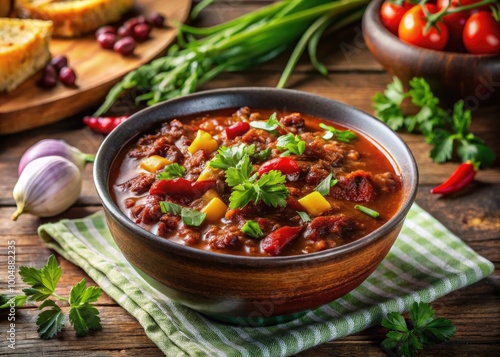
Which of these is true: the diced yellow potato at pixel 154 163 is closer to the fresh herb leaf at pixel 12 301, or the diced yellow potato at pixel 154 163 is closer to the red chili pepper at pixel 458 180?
the fresh herb leaf at pixel 12 301

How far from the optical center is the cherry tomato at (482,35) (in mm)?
4625

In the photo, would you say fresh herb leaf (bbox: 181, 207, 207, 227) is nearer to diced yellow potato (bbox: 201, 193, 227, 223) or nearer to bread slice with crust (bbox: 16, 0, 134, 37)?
diced yellow potato (bbox: 201, 193, 227, 223)

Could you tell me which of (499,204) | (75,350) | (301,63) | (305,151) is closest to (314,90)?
(301,63)

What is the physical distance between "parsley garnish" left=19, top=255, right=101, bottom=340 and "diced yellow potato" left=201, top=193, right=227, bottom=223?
648mm

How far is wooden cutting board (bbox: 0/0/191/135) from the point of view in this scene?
484cm

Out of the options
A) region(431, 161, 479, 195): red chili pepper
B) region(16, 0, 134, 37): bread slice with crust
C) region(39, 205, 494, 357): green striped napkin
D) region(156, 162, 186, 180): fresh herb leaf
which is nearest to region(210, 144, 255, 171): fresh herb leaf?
region(156, 162, 186, 180): fresh herb leaf

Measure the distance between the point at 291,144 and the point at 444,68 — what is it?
170 cm

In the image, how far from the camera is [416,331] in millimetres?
3090

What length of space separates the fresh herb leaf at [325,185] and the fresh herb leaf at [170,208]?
1.99ft

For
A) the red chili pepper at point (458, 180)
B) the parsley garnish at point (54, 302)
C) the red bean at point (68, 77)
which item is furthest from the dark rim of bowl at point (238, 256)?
the red bean at point (68, 77)

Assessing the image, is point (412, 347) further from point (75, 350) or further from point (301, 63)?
point (301, 63)

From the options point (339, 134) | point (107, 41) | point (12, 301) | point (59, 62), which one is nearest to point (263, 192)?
point (339, 134)

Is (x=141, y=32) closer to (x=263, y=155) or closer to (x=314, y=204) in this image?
(x=263, y=155)

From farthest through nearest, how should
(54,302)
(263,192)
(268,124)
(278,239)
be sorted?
(268,124), (54,302), (263,192), (278,239)
